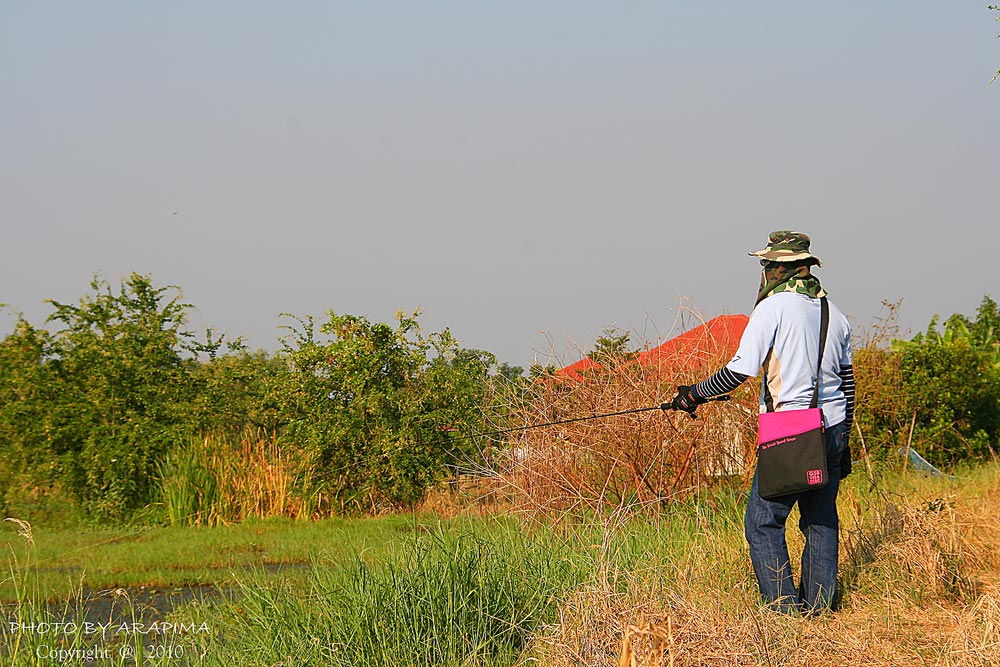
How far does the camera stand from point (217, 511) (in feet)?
38.4

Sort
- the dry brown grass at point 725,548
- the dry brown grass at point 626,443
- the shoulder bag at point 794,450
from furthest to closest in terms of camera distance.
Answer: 1. the dry brown grass at point 626,443
2. the shoulder bag at point 794,450
3. the dry brown grass at point 725,548

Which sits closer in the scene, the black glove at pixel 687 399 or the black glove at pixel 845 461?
the black glove at pixel 845 461

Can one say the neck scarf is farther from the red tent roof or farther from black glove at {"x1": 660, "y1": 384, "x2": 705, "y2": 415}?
the red tent roof

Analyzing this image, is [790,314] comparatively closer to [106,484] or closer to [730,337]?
[730,337]

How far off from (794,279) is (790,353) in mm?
428

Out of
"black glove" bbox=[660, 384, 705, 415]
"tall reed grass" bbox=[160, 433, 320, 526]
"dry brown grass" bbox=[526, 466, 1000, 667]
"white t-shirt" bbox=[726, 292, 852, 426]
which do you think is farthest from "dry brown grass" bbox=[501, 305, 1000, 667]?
"tall reed grass" bbox=[160, 433, 320, 526]

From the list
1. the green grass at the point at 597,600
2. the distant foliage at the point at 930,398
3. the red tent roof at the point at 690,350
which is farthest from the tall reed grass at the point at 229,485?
the distant foliage at the point at 930,398

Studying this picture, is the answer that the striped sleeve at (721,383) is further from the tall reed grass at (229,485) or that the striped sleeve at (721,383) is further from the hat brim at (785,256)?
the tall reed grass at (229,485)

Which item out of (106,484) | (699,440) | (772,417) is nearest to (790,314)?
(772,417)

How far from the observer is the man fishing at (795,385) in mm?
5207

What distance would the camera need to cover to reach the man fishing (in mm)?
5207

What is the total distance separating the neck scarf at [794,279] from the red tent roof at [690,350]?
129 inches

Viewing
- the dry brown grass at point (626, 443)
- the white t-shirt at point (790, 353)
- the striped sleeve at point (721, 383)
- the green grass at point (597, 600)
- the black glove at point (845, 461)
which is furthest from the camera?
the dry brown grass at point (626, 443)

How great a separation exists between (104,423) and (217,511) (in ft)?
5.86
